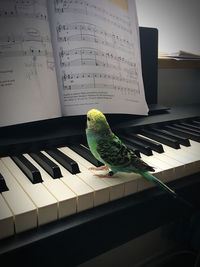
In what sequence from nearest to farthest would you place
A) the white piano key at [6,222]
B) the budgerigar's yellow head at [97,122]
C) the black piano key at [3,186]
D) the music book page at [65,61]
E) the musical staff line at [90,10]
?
1. the white piano key at [6,222]
2. the black piano key at [3,186]
3. the budgerigar's yellow head at [97,122]
4. the music book page at [65,61]
5. the musical staff line at [90,10]

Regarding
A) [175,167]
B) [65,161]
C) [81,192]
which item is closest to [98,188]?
[81,192]

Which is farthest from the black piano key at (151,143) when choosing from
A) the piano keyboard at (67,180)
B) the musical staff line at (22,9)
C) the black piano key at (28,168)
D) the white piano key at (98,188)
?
the musical staff line at (22,9)

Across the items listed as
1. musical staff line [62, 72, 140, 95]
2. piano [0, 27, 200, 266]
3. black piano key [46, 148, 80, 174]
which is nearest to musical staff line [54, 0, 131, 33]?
musical staff line [62, 72, 140, 95]

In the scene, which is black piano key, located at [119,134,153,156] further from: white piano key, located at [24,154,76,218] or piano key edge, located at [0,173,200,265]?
white piano key, located at [24,154,76,218]

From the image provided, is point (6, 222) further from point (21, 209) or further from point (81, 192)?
point (81, 192)

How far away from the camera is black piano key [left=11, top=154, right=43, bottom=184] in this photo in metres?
0.65

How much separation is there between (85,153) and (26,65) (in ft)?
1.20

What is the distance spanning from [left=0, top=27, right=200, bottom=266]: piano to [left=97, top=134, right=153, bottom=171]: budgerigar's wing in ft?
0.14

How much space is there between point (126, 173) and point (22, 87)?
0.45 meters

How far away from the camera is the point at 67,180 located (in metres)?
0.67

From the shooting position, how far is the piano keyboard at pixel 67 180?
54 centimetres

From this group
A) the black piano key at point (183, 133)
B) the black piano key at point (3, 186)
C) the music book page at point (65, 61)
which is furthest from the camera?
the black piano key at point (183, 133)

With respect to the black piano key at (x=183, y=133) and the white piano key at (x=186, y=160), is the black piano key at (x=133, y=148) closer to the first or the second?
the white piano key at (x=186, y=160)

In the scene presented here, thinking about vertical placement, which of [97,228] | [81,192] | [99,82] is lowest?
[97,228]
